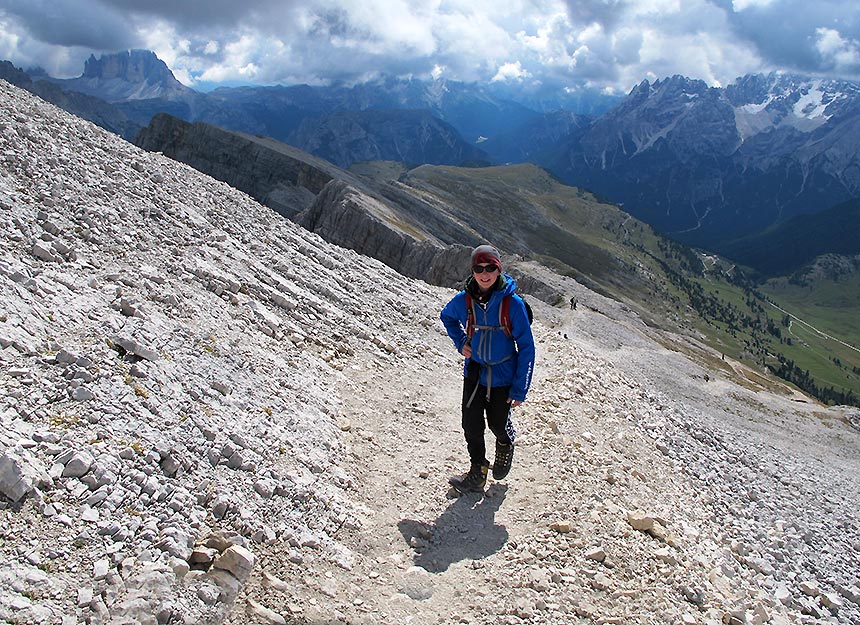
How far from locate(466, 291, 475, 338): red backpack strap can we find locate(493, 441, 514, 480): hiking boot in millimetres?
2467

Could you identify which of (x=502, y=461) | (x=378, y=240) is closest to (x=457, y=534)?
(x=502, y=461)

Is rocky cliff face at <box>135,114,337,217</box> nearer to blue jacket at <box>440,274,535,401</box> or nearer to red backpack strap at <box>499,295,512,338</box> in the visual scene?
blue jacket at <box>440,274,535,401</box>

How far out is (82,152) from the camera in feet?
65.4

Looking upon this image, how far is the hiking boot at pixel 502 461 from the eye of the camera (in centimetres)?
1188

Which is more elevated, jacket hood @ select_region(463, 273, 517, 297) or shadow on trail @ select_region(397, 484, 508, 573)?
jacket hood @ select_region(463, 273, 517, 297)

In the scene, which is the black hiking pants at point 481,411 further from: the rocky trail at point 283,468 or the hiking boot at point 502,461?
the rocky trail at point 283,468

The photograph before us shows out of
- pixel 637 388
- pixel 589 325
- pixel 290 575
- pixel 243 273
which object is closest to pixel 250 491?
pixel 290 575

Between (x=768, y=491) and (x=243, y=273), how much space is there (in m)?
18.1

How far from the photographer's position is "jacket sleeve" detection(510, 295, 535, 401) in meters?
10.6

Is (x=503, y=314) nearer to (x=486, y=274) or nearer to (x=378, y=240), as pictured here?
(x=486, y=274)

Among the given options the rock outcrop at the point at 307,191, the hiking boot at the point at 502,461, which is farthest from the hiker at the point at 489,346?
the rock outcrop at the point at 307,191

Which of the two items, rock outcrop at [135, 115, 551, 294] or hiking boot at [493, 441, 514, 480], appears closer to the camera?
hiking boot at [493, 441, 514, 480]

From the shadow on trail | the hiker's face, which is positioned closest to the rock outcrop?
the shadow on trail

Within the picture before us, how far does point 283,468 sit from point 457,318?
4.15m
